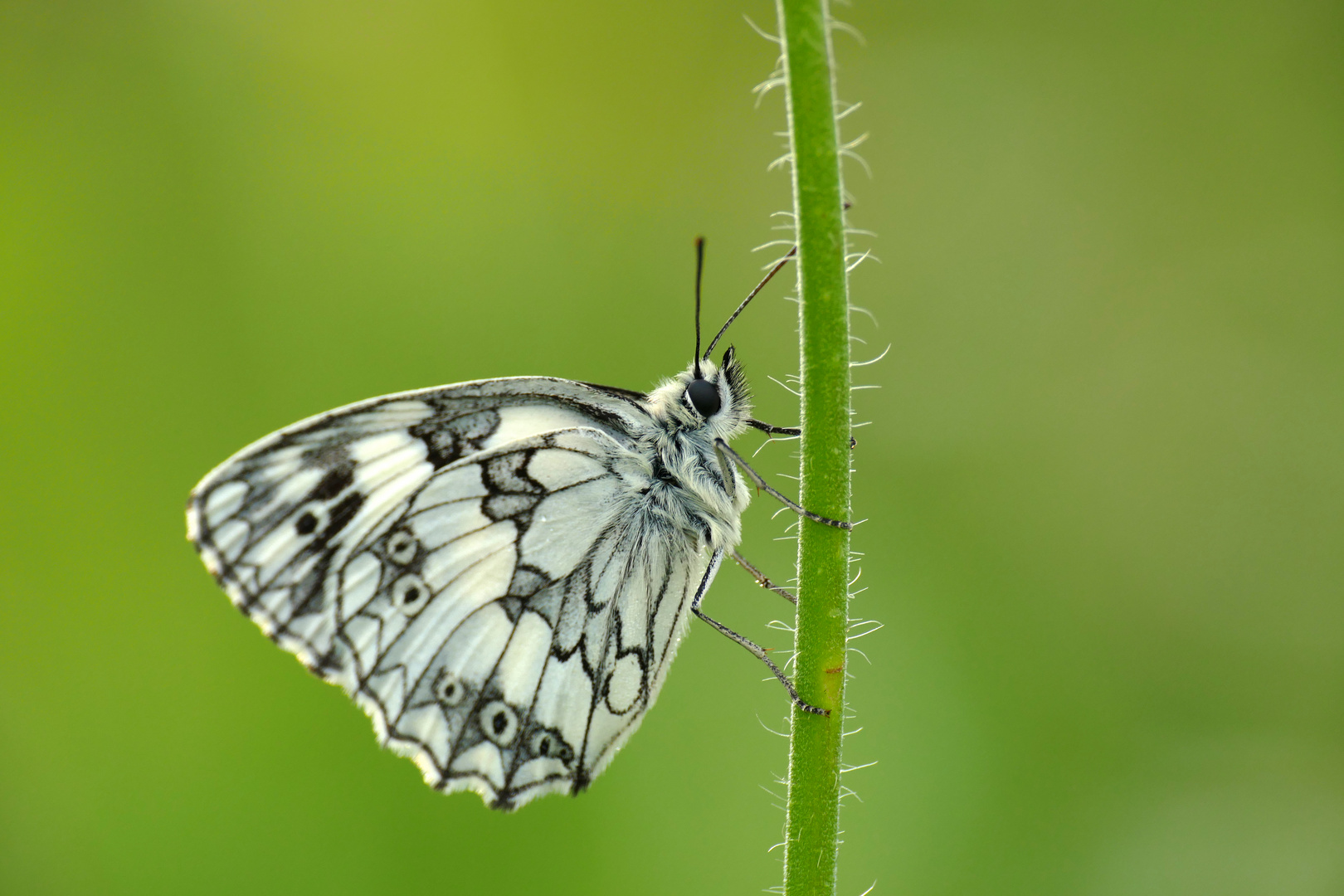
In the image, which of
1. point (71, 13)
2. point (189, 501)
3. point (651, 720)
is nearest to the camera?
point (189, 501)

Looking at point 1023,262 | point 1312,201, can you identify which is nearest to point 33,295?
point 1023,262

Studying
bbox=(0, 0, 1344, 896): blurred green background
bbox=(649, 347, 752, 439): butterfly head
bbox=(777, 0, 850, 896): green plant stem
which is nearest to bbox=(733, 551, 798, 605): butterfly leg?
bbox=(649, 347, 752, 439): butterfly head

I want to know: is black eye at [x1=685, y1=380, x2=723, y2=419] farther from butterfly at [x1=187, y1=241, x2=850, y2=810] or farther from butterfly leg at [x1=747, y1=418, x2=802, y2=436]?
butterfly leg at [x1=747, y1=418, x2=802, y2=436]

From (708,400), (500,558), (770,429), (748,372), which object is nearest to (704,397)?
(708,400)

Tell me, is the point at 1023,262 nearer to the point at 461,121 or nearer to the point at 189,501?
the point at 461,121

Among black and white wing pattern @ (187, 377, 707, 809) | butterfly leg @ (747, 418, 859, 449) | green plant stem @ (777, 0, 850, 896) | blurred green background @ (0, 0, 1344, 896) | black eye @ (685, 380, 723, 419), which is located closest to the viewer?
green plant stem @ (777, 0, 850, 896)

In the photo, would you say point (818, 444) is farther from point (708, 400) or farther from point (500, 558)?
point (500, 558)
